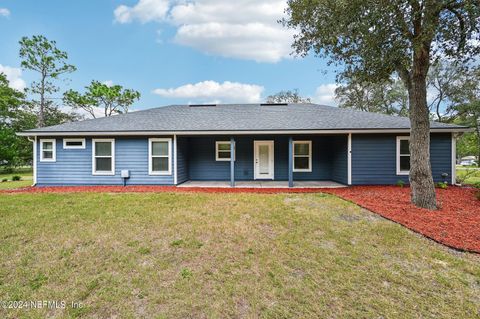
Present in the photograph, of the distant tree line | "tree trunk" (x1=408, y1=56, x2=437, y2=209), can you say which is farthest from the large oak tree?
the distant tree line

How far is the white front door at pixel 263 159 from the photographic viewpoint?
1123cm

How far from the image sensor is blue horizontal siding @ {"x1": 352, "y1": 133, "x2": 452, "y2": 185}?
938 centimetres

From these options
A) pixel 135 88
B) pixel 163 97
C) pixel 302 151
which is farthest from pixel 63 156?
pixel 135 88

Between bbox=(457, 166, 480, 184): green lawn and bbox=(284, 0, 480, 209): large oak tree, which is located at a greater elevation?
bbox=(284, 0, 480, 209): large oak tree

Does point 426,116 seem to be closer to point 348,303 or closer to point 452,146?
point 452,146

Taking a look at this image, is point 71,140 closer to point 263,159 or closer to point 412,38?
point 263,159

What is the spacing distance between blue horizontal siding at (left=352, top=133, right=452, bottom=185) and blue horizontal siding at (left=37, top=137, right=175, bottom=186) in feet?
25.8

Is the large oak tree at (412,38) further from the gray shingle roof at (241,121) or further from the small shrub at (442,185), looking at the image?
the small shrub at (442,185)

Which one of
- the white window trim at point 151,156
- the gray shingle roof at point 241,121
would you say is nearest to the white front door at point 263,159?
the gray shingle roof at point 241,121

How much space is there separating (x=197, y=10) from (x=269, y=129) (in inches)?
302

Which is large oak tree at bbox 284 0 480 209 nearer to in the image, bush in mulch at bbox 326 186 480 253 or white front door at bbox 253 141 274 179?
bush in mulch at bbox 326 186 480 253

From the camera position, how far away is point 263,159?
11.3 meters

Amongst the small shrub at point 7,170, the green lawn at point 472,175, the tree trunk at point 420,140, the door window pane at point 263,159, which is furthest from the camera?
the small shrub at point 7,170

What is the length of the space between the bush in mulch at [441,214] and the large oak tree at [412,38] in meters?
0.58
